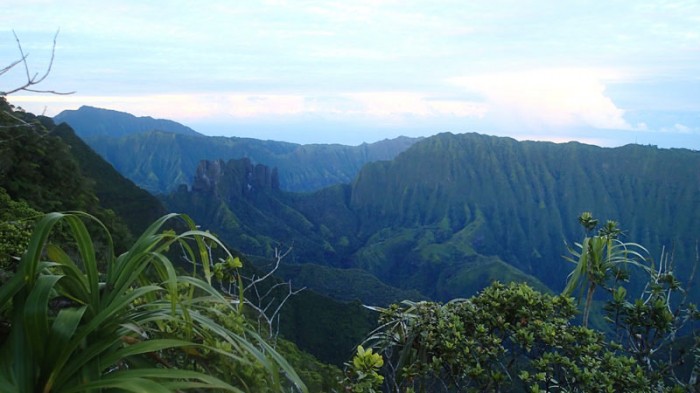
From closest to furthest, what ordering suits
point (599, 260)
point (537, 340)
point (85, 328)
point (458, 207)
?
point (85, 328), point (537, 340), point (599, 260), point (458, 207)

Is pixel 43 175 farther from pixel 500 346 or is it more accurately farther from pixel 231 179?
pixel 231 179

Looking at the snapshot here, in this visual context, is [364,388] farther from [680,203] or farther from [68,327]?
[680,203]

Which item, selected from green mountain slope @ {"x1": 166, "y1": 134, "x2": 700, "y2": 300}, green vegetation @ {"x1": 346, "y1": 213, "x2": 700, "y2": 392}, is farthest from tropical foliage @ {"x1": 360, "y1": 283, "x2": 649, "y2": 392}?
green mountain slope @ {"x1": 166, "y1": 134, "x2": 700, "y2": 300}

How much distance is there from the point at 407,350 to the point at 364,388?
0.83m

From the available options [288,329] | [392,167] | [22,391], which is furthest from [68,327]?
[392,167]

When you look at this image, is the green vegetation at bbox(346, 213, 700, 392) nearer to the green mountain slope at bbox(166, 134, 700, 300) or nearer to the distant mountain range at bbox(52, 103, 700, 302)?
the distant mountain range at bbox(52, 103, 700, 302)

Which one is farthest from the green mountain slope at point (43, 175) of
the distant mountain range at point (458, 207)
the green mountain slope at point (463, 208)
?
the green mountain slope at point (463, 208)

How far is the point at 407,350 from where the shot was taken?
3.10m

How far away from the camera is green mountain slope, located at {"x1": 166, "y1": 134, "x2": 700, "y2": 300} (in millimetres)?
120250

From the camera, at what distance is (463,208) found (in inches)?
5969

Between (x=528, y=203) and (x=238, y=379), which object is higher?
(x=238, y=379)

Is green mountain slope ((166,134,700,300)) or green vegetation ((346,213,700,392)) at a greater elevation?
green vegetation ((346,213,700,392))

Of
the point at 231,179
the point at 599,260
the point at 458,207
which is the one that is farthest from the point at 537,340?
the point at 458,207

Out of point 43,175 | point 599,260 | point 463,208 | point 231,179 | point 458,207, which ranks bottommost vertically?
point 463,208
